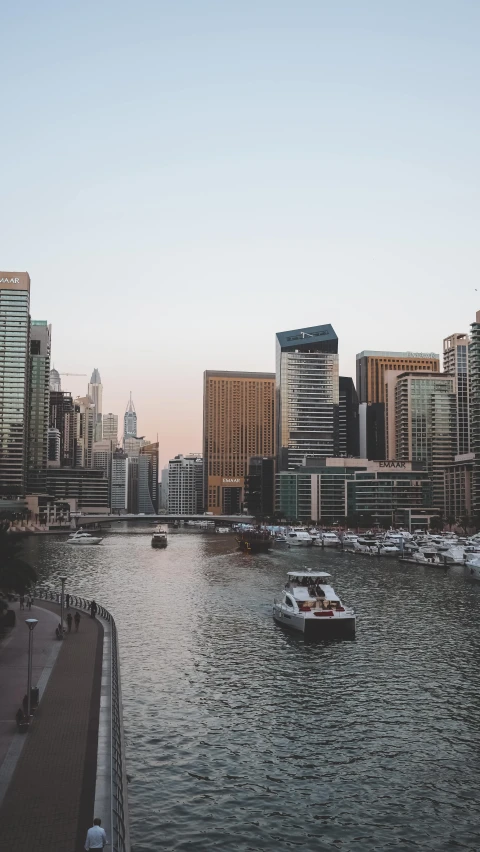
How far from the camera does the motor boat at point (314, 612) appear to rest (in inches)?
2672

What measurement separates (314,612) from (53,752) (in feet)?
133

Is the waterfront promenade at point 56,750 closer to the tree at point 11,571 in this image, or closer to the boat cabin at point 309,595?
the tree at point 11,571

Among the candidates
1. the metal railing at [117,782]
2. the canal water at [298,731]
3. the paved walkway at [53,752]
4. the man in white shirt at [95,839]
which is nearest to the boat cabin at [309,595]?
the canal water at [298,731]

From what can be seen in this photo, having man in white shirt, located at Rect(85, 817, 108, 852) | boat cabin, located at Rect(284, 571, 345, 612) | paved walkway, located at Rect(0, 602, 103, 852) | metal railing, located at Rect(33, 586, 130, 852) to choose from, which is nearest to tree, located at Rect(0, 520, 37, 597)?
paved walkway, located at Rect(0, 602, 103, 852)

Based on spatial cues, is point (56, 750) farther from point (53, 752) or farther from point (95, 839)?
point (95, 839)

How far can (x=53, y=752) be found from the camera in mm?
31078

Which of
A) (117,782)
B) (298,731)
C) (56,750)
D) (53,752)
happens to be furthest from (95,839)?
(298,731)

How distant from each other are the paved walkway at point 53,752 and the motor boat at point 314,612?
23003 mm

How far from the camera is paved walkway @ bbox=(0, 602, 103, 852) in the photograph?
24328mm

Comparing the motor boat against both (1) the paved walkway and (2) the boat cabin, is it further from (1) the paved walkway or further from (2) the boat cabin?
(1) the paved walkway

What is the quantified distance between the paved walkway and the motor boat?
906 inches

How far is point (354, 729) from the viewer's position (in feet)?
138

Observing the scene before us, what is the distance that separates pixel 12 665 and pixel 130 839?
21138mm

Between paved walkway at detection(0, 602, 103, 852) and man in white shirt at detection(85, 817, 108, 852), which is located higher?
man in white shirt at detection(85, 817, 108, 852)
